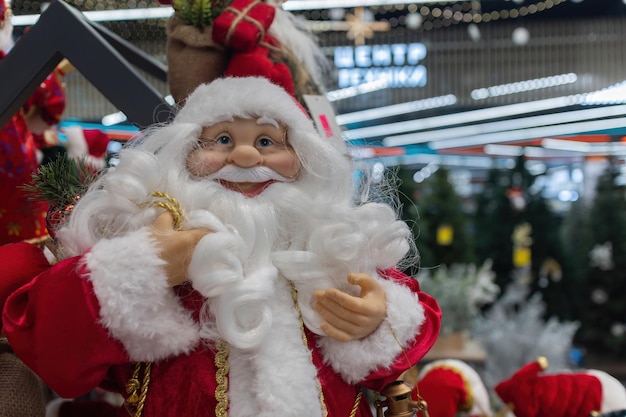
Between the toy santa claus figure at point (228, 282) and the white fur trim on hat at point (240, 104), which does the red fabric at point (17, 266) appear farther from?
the white fur trim on hat at point (240, 104)

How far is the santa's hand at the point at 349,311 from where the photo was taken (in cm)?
96

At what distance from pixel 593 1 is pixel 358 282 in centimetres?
337

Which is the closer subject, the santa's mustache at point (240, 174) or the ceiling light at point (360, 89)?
the santa's mustache at point (240, 174)

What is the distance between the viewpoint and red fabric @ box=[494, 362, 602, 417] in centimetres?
142

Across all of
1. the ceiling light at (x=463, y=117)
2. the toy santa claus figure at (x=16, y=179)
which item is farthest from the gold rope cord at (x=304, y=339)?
the ceiling light at (x=463, y=117)

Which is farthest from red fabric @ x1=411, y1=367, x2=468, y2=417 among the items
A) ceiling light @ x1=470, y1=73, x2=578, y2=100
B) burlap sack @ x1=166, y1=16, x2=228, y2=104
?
ceiling light @ x1=470, y1=73, x2=578, y2=100

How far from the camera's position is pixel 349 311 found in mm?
969

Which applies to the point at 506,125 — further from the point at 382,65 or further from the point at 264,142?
the point at 264,142

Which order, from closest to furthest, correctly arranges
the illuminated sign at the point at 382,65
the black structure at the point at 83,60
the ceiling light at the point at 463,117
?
the black structure at the point at 83,60, the ceiling light at the point at 463,117, the illuminated sign at the point at 382,65

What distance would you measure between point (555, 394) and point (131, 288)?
1.01 metres

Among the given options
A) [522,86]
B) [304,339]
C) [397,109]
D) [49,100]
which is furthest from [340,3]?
[304,339]

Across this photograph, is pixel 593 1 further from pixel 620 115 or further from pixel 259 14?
pixel 259 14

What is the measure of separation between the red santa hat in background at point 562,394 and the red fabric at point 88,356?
1.78 ft

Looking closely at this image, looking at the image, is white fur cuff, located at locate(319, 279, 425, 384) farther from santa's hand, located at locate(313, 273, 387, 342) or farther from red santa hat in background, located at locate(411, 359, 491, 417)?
red santa hat in background, located at locate(411, 359, 491, 417)
